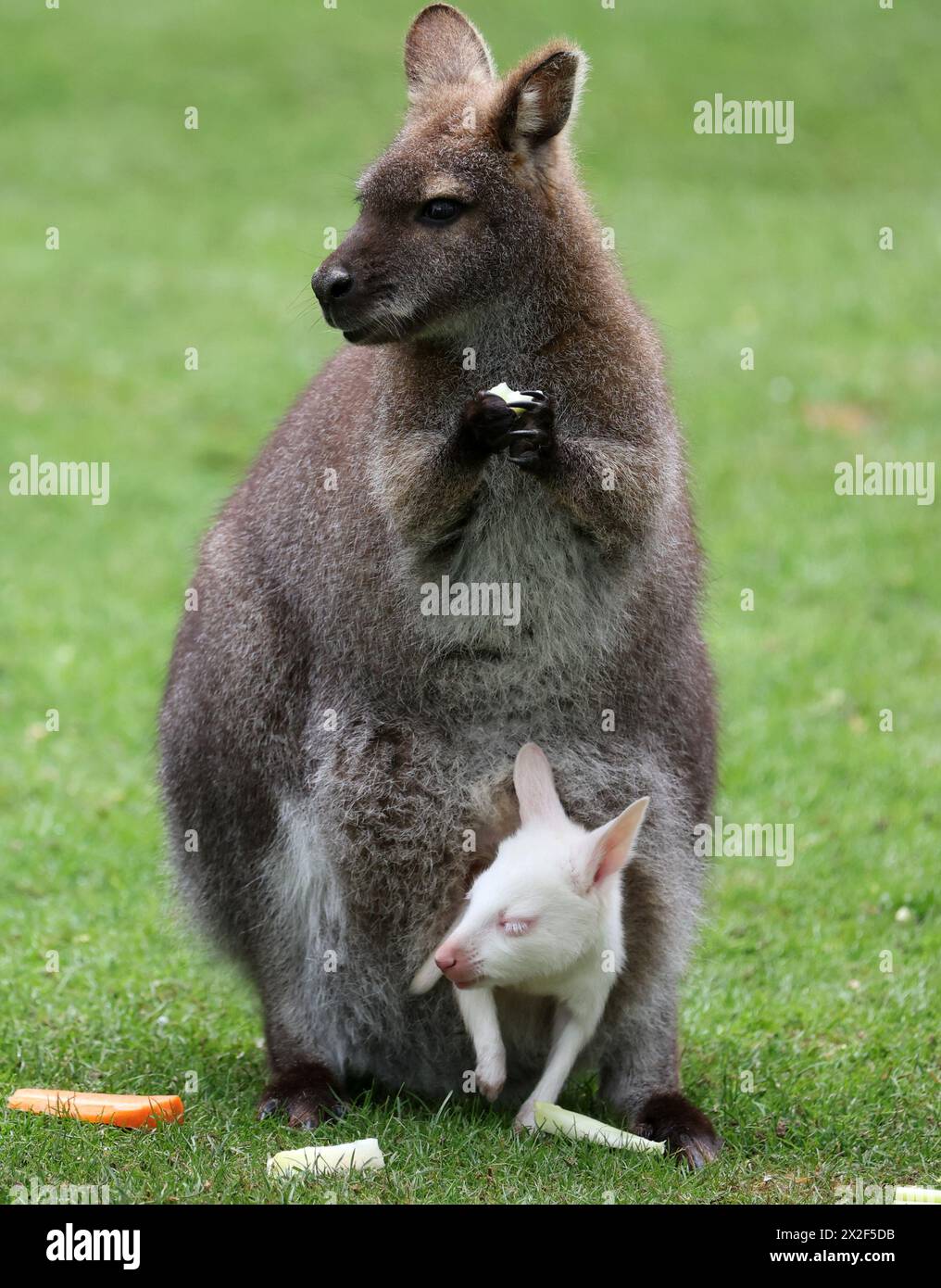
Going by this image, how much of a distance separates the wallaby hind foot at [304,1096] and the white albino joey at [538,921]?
43 centimetres

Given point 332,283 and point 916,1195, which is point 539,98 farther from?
point 916,1195

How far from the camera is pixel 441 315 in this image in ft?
14.0

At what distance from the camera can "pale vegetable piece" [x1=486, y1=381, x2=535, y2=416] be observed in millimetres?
4027

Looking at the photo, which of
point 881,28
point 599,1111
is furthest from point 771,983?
point 881,28

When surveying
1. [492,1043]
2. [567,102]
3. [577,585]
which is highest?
[567,102]

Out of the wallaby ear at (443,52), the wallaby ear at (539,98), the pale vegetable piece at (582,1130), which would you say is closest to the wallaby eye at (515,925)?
the pale vegetable piece at (582,1130)

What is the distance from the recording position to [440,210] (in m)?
4.25

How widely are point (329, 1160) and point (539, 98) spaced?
2.57 metres

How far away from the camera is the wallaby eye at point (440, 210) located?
→ 4250 mm

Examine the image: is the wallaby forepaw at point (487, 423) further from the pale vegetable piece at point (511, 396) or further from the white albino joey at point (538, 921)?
the white albino joey at point (538, 921)

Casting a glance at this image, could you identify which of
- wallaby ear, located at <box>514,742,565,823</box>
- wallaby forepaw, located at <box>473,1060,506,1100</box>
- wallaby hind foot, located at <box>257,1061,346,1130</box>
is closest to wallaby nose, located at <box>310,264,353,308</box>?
wallaby ear, located at <box>514,742,565,823</box>

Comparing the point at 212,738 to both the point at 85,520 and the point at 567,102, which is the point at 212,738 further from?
the point at 85,520

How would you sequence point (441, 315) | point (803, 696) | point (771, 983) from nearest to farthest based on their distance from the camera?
point (441, 315)
point (771, 983)
point (803, 696)
